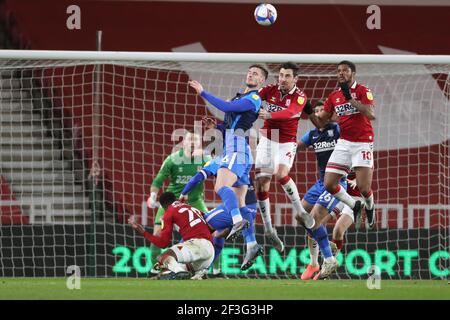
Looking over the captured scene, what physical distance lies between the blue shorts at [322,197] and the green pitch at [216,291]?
1.63m

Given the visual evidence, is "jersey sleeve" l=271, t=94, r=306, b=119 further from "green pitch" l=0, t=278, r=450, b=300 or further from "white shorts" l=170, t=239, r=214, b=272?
"green pitch" l=0, t=278, r=450, b=300

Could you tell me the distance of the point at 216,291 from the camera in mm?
9266

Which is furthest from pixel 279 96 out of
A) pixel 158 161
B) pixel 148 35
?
pixel 148 35

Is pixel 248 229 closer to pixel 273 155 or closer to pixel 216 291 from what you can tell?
pixel 273 155

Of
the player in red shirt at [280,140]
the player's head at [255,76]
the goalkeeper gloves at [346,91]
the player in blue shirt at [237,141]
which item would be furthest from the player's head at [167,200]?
the goalkeeper gloves at [346,91]

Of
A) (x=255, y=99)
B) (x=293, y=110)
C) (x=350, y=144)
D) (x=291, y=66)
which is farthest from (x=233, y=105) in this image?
(x=350, y=144)

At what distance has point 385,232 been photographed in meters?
13.8

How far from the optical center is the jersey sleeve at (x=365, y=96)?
11.4m

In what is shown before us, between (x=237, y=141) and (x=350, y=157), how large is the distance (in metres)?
1.43

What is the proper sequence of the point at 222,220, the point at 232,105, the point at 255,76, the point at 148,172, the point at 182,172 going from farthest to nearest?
the point at 148,172
the point at 182,172
the point at 222,220
the point at 255,76
the point at 232,105

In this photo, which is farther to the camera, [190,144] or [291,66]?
[190,144]

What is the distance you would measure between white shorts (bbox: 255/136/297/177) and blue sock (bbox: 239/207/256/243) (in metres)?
0.45

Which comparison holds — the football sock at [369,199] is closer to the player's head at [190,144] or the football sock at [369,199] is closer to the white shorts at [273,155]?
the white shorts at [273,155]

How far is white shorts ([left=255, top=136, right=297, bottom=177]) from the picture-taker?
455 inches
